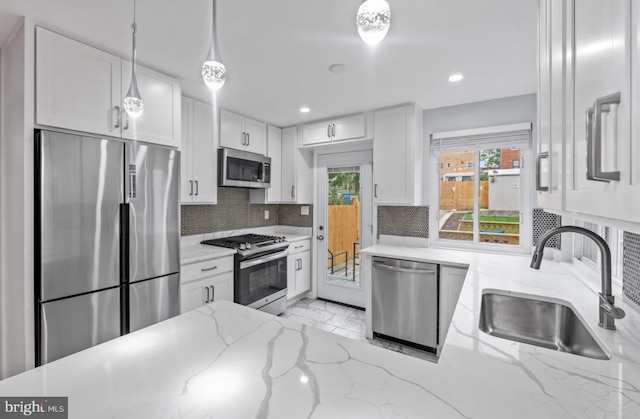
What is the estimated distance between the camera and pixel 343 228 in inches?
148

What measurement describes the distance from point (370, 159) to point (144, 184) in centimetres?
246

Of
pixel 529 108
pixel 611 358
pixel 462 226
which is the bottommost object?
pixel 611 358

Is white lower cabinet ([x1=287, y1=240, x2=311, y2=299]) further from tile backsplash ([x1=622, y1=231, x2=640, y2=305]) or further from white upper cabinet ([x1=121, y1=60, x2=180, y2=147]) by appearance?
tile backsplash ([x1=622, y1=231, x2=640, y2=305])

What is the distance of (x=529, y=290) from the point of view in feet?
5.38

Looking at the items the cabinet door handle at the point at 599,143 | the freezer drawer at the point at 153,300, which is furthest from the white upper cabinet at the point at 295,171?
the cabinet door handle at the point at 599,143

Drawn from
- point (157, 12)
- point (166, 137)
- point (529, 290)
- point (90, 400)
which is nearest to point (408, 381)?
point (90, 400)

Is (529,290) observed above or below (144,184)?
below

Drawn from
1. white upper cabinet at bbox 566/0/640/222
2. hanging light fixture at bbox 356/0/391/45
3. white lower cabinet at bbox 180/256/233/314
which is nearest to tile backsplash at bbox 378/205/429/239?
white lower cabinet at bbox 180/256/233/314

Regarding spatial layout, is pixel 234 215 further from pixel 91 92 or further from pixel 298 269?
pixel 91 92

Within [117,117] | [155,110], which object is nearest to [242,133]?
[155,110]

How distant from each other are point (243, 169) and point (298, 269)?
4.92 ft

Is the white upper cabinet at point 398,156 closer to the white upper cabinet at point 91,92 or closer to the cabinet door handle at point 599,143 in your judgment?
the white upper cabinet at point 91,92

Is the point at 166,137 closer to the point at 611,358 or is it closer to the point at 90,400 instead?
the point at 90,400

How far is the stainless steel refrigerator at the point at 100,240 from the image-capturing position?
162 cm
